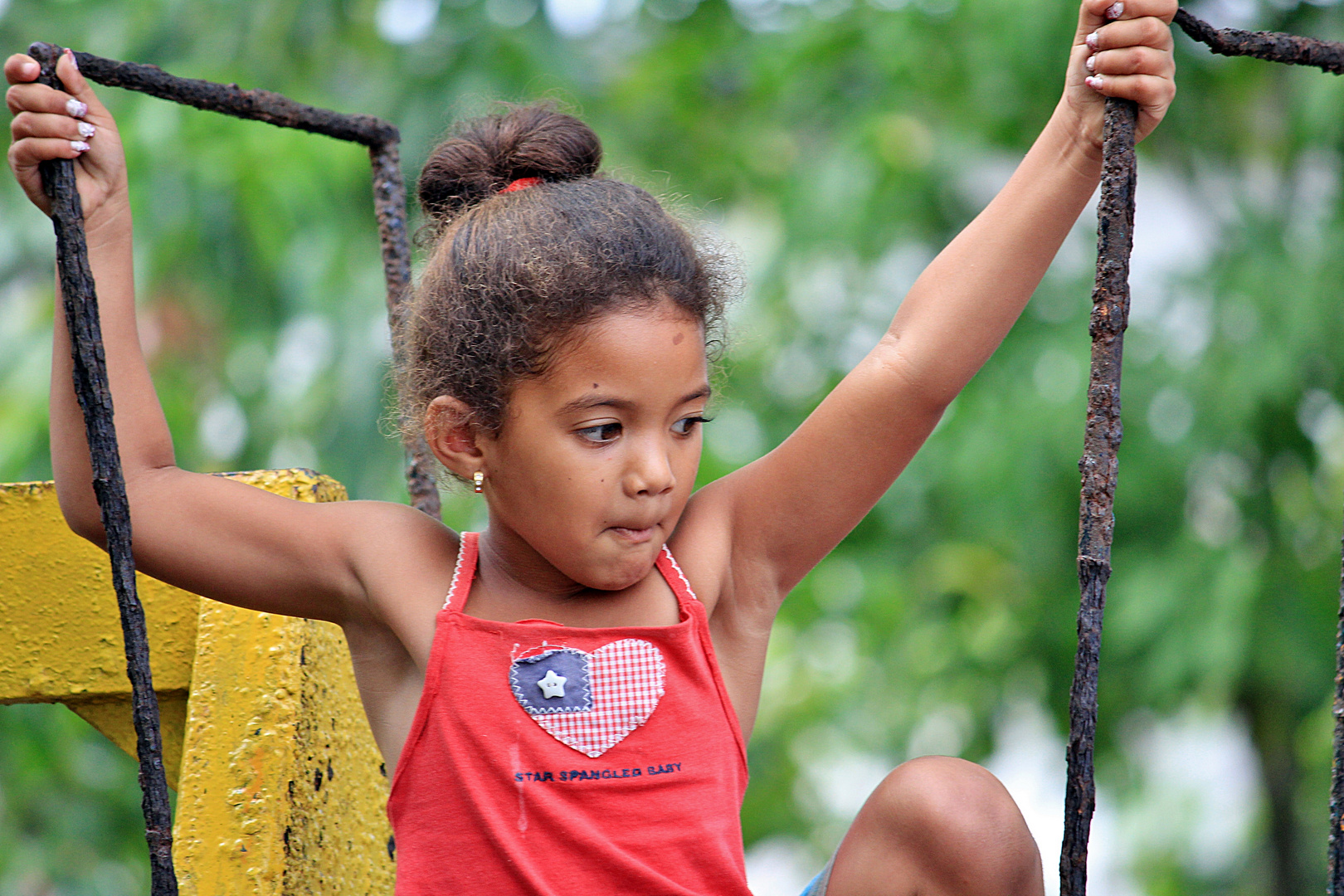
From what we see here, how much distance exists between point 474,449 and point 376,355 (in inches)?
109

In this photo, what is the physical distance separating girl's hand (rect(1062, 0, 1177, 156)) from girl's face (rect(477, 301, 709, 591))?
0.45 meters

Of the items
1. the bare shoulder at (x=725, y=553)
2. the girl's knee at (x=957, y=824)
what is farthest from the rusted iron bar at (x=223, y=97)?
the girl's knee at (x=957, y=824)

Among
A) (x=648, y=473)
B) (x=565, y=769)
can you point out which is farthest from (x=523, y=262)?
(x=565, y=769)

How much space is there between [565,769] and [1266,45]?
881 mm

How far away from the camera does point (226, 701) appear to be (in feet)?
4.81

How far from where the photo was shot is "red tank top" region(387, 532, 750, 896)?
118 centimetres

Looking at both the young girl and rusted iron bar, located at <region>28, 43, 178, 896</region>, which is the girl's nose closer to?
the young girl

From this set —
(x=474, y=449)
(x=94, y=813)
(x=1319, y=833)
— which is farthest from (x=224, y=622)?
(x=1319, y=833)

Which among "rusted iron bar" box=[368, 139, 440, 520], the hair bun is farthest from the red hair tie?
"rusted iron bar" box=[368, 139, 440, 520]

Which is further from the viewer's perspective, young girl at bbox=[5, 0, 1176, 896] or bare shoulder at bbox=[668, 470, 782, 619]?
bare shoulder at bbox=[668, 470, 782, 619]

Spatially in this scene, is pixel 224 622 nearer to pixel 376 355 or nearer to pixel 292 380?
pixel 376 355

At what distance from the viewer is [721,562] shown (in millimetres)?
1338

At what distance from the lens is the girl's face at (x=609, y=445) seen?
121 cm

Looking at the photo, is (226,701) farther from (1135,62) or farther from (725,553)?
(1135,62)
